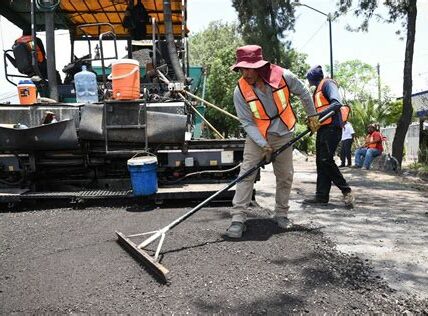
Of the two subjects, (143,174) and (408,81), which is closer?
(143,174)

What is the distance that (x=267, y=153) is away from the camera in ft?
13.3

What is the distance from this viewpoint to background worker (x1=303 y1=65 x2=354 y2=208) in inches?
209

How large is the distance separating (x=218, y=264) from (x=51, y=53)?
4045 mm

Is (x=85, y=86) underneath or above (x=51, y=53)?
underneath

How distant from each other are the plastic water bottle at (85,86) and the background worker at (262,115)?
2568 mm

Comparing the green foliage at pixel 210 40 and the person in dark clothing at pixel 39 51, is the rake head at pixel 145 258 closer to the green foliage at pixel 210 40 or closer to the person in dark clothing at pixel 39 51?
the person in dark clothing at pixel 39 51

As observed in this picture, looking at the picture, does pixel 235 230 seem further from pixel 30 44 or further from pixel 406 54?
pixel 406 54

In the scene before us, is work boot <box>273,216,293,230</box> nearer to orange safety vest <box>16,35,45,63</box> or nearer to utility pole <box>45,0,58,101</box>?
utility pole <box>45,0,58,101</box>

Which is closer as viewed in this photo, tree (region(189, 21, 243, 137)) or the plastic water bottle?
the plastic water bottle

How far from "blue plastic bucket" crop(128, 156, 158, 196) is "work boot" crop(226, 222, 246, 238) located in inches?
54.4

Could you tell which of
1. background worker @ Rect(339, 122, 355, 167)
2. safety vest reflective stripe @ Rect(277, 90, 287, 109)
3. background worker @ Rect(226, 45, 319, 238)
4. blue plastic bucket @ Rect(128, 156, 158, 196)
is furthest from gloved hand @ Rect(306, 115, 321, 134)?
background worker @ Rect(339, 122, 355, 167)

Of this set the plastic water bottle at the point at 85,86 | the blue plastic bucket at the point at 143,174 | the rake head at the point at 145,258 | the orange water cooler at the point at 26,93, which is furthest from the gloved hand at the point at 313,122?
the orange water cooler at the point at 26,93

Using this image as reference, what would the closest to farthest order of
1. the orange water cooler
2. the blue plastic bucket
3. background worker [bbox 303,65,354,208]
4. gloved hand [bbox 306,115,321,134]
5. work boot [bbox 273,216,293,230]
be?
work boot [bbox 273,216,293,230], gloved hand [bbox 306,115,321,134], the blue plastic bucket, background worker [bbox 303,65,354,208], the orange water cooler

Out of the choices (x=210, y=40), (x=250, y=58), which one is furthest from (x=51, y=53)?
(x=210, y=40)
